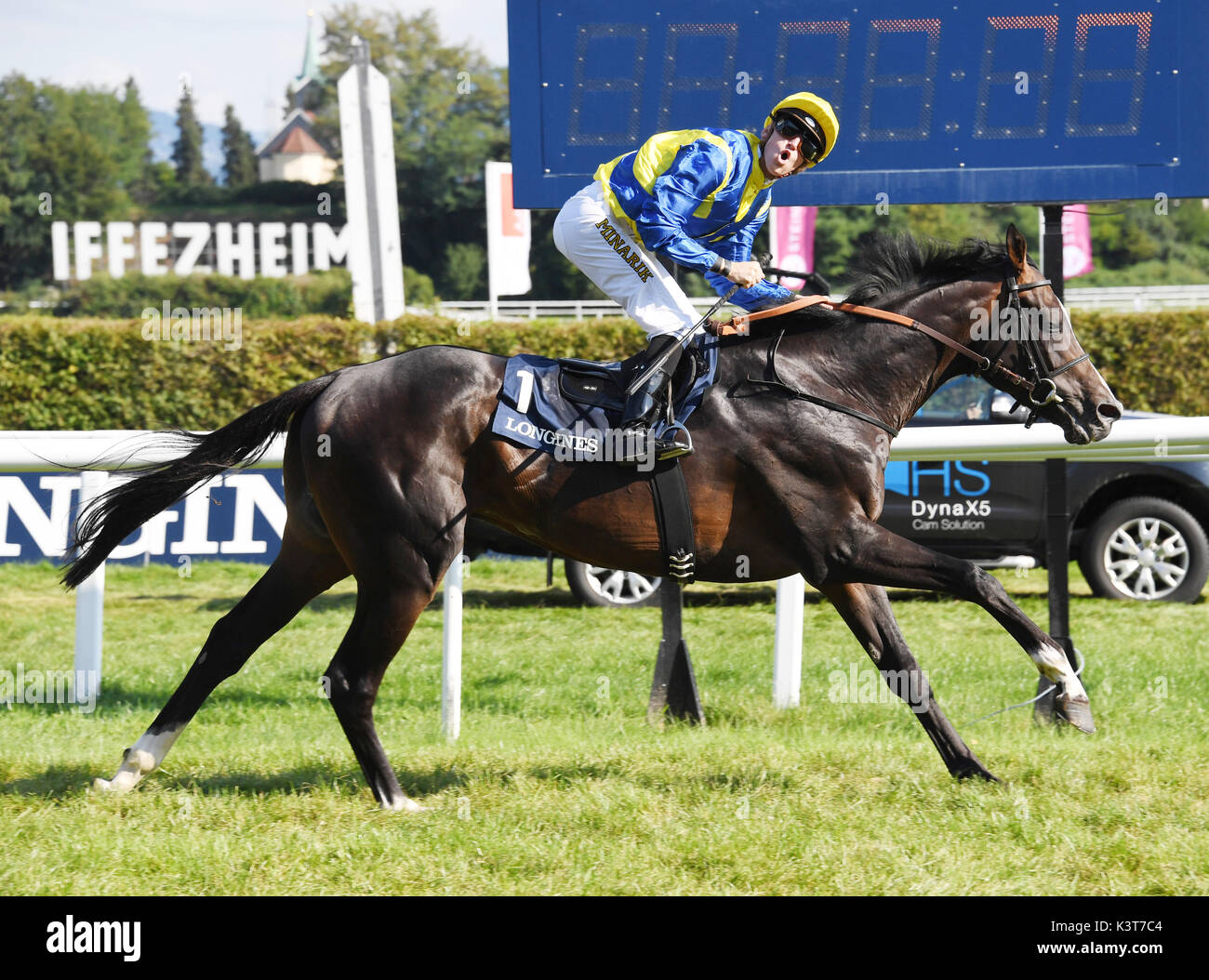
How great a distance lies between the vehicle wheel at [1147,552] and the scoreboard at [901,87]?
385 centimetres

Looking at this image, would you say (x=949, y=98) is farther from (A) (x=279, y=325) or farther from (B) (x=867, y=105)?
(A) (x=279, y=325)

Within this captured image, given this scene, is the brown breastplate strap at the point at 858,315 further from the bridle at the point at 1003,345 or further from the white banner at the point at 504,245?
the white banner at the point at 504,245

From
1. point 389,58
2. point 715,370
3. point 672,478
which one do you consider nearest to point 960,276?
point 715,370

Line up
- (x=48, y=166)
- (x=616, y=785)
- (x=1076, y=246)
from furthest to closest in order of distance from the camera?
(x=48, y=166) → (x=1076, y=246) → (x=616, y=785)

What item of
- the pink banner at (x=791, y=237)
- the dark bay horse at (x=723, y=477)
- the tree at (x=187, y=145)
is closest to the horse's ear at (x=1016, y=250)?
the dark bay horse at (x=723, y=477)

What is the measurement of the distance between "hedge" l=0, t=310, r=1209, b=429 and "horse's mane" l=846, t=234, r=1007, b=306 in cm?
921

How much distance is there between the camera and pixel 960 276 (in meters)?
4.76

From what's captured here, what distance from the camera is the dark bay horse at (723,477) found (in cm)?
445

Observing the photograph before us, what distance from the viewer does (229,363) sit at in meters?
13.9

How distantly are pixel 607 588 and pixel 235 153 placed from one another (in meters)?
102

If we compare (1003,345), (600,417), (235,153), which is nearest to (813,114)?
(1003,345)

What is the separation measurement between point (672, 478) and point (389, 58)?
6709 centimetres

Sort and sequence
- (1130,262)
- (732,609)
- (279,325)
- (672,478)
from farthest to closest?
1. (1130,262)
2. (279,325)
3. (732,609)
4. (672,478)

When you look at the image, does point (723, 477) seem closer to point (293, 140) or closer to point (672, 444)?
point (672, 444)
